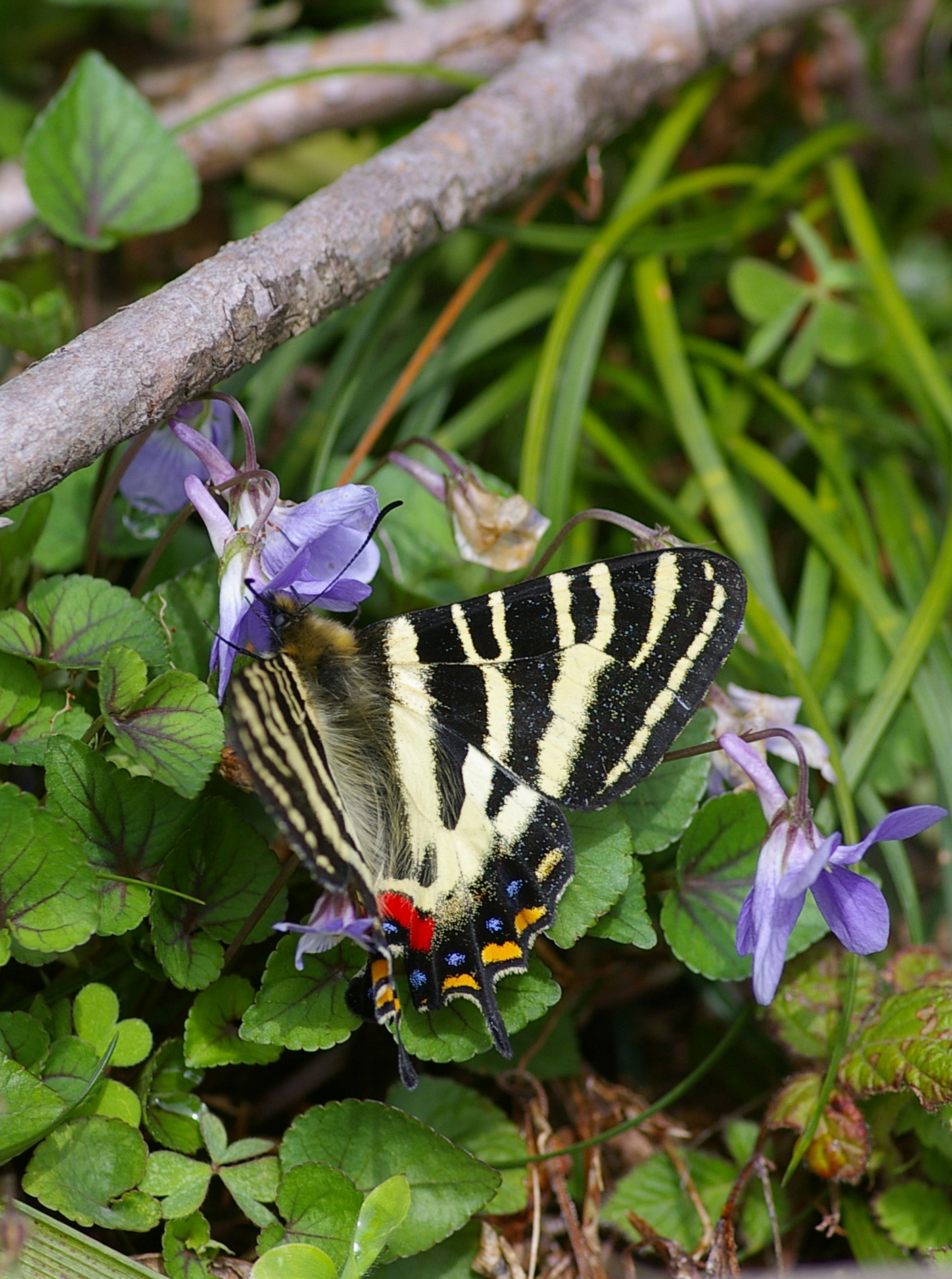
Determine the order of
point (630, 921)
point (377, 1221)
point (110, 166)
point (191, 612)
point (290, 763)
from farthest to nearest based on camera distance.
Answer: point (110, 166)
point (191, 612)
point (630, 921)
point (377, 1221)
point (290, 763)

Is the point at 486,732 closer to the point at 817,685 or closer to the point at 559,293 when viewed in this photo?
the point at 817,685

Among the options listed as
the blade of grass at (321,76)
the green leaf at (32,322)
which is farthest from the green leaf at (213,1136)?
the blade of grass at (321,76)

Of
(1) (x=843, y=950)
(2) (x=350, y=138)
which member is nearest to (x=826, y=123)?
(2) (x=350, y=138)

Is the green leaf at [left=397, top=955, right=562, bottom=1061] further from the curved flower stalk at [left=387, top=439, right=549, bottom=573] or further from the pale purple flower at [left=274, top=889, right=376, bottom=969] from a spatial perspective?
the curved flower stalk at [left=387, top=439, right=549, bottom=573]

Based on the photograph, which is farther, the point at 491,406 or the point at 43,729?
the point at 491,406

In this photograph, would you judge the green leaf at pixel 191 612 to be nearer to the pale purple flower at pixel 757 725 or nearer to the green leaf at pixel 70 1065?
the green leaf at pixel 70 1065

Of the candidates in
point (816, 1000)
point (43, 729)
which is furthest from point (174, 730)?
point (816, 1000)

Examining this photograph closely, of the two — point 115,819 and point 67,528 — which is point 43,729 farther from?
point 67,528
